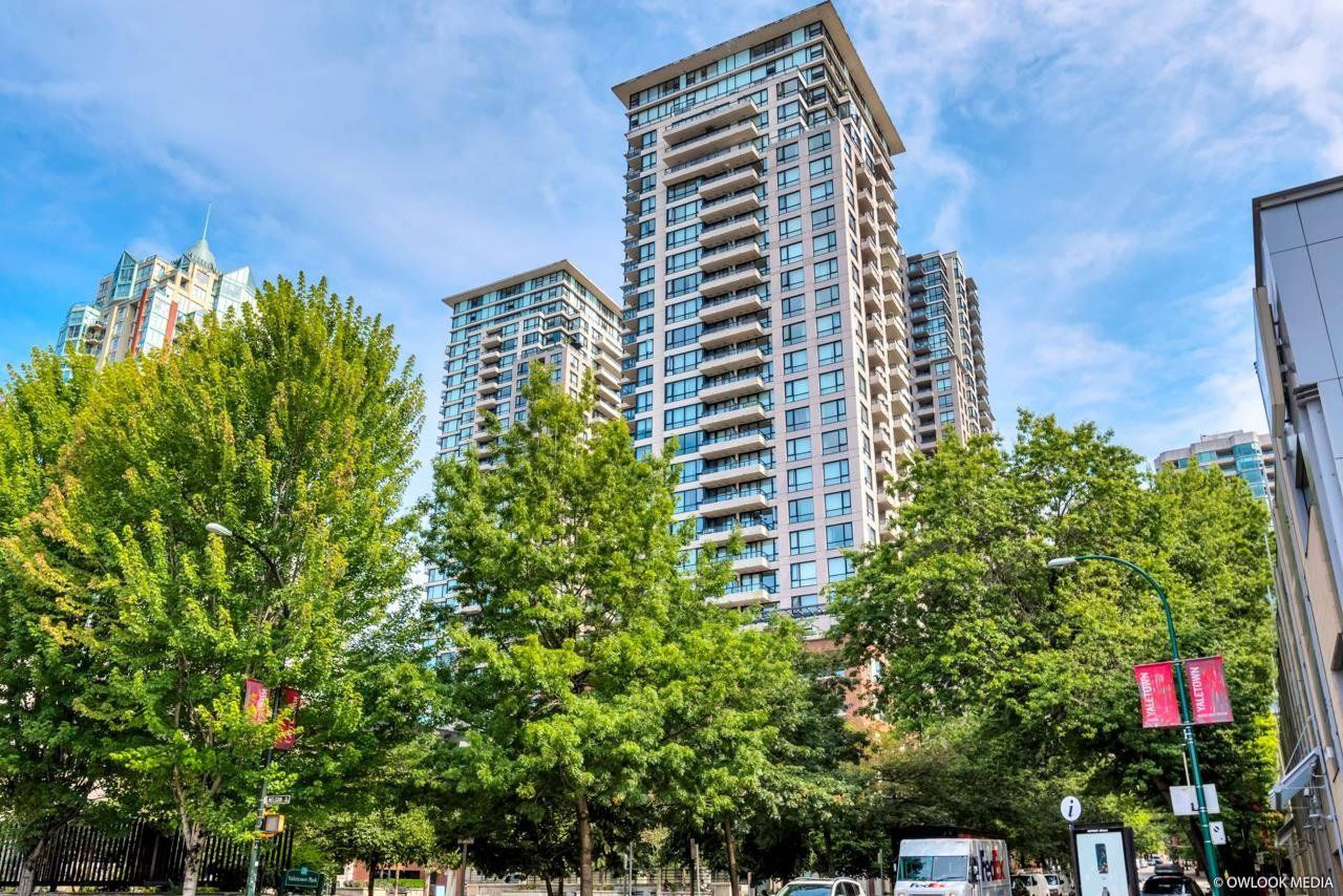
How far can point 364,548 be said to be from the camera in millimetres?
19828

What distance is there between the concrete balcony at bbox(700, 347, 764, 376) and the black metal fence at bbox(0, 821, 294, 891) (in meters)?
58.2

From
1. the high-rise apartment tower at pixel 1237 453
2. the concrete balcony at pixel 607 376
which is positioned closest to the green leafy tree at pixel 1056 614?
the concrete balcony at pixel 607 376

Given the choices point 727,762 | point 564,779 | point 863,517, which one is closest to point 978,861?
point 727,762

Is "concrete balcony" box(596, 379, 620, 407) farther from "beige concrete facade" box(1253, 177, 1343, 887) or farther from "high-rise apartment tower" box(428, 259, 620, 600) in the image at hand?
"beige concrete facade" box(1253, 177, 1343, 887)

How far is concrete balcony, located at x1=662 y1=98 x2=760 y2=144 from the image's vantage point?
3393 inches

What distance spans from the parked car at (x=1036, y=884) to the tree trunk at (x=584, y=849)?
101 feet

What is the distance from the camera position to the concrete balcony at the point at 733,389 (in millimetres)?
76750

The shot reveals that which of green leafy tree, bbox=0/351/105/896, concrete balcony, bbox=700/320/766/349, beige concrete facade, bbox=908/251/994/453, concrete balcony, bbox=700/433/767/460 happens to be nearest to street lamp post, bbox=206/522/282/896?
green leafy tree, bbox=0/351/105/896

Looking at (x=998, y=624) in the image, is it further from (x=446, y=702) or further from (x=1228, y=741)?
(x=446, y=702)

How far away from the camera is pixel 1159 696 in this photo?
66.7 feet

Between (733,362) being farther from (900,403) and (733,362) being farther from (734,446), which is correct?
(900,403)

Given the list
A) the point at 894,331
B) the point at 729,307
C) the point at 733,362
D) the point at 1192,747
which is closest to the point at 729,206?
the point at 729,307

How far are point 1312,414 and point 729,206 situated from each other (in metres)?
72.1

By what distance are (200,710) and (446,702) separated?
547cm
